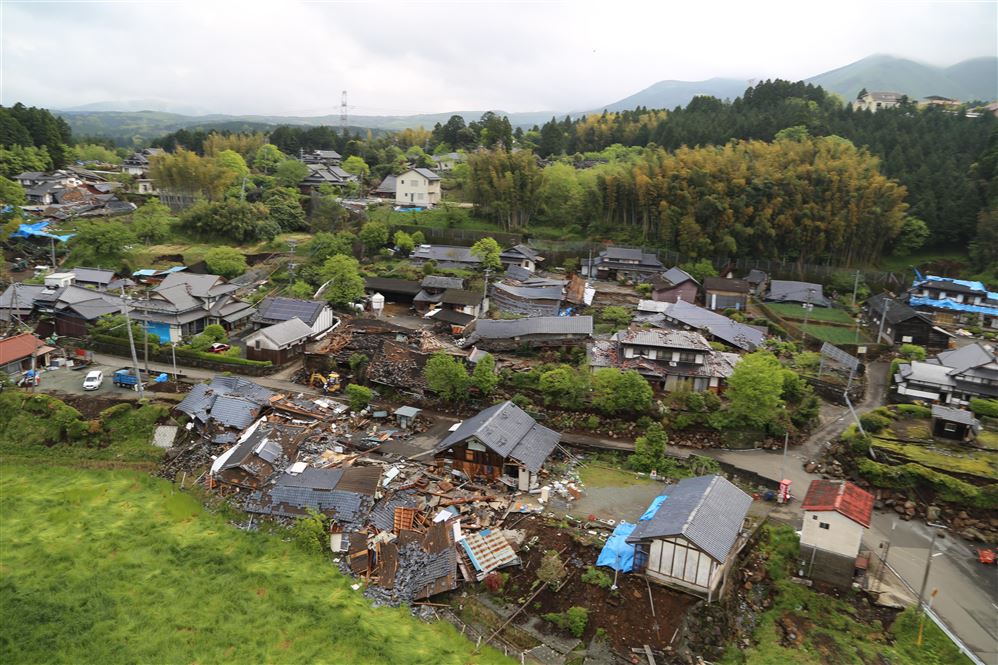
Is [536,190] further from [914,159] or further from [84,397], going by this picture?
[84,397]

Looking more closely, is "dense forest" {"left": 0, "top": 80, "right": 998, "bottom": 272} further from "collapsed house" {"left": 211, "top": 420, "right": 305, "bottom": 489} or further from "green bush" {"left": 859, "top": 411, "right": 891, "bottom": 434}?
"collapsed house" {"left": 211, "top": 420, "right": 305, "bottom": 489}

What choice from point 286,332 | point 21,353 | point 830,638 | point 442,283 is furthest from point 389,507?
point 21,353

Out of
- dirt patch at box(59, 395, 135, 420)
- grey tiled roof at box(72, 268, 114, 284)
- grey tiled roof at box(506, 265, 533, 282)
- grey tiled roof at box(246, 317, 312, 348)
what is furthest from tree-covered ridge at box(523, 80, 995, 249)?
dirt patch at box(59, 395, 135, 420)

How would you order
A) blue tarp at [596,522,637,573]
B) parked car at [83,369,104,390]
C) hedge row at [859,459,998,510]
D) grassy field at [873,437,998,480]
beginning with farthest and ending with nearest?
parked car at [83,369,104,390], grassy field at [873,437,998,480], hedge row at [859,459,998,510], blue tarp at [596,522,637,573]

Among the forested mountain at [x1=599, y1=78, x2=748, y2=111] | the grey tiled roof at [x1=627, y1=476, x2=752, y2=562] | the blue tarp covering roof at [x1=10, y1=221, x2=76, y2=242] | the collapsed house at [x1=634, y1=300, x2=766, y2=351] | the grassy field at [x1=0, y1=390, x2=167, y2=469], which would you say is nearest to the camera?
the grey tiled roof at [x1=627, y1=476, x2=752, y2=562]

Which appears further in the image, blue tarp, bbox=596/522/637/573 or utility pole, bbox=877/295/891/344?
utility pole, bbox=877/295/891/344

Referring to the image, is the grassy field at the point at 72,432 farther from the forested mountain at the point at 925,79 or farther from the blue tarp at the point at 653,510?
the forested mountain at the point at 925,79

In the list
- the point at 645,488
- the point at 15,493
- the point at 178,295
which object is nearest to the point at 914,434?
the point at 645,488

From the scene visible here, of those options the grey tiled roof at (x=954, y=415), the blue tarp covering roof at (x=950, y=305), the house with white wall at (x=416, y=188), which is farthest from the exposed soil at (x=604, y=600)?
the house with white wall at (x=416, y=188)

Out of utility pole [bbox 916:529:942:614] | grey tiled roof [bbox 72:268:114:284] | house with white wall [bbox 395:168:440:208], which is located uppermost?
house with white wall [bbox 395:168:440:208]
